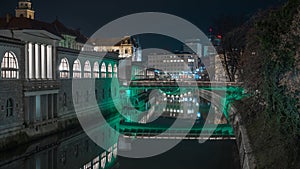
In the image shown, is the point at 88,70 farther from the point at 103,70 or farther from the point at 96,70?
the point at 103,70

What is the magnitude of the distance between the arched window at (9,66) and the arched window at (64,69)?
27.8 ft

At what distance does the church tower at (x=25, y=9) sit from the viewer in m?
63.9

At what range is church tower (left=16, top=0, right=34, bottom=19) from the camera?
6385 centimetres

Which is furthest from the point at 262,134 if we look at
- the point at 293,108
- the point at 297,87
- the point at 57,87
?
the point at 57,87

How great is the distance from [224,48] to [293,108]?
3113 cm

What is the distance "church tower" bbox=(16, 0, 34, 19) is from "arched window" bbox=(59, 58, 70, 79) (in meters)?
31.8

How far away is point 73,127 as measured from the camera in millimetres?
34156

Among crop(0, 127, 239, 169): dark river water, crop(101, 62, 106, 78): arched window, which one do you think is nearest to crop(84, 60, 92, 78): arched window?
crop(101, 62, 106, 78): arched window

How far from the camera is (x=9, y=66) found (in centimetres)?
2508

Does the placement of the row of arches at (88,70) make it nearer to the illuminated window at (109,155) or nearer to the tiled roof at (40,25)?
the tiled roof at (40,25)

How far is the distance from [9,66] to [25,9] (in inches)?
1674

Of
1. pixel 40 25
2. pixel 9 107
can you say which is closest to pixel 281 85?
pixel 9 107

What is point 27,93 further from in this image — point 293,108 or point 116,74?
point 116,74

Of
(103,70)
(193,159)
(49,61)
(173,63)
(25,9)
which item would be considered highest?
(25,9)
